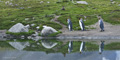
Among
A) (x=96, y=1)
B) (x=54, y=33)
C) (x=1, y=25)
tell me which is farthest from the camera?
(x=96, y=1)

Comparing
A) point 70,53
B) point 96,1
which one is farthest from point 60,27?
→ point 96,1

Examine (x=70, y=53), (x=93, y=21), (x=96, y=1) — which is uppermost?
(x=70, y=53)

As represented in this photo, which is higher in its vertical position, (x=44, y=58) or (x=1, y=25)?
(x=44, y=58)

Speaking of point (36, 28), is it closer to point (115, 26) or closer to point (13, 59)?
point (115, 26)

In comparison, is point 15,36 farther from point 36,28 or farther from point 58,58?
point 58,58

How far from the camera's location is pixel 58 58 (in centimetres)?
2683

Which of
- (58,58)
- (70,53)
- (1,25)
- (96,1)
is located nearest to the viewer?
(58,58)

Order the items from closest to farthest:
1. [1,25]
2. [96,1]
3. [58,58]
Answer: [58,58]
[1,25]
[96,1]

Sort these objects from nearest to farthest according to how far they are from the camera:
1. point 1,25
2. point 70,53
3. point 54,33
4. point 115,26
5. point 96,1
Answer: point 70,53 < point 54,33 < point 115,26 < point 1,25 < point 96,1

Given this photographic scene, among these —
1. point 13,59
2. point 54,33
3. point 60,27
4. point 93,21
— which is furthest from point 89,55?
point 93,21

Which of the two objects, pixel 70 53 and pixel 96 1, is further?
pixel 96 1

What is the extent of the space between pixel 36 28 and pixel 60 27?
6.33m

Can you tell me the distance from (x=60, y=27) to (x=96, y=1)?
72442mm

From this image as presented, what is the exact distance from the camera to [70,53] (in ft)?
98.0
